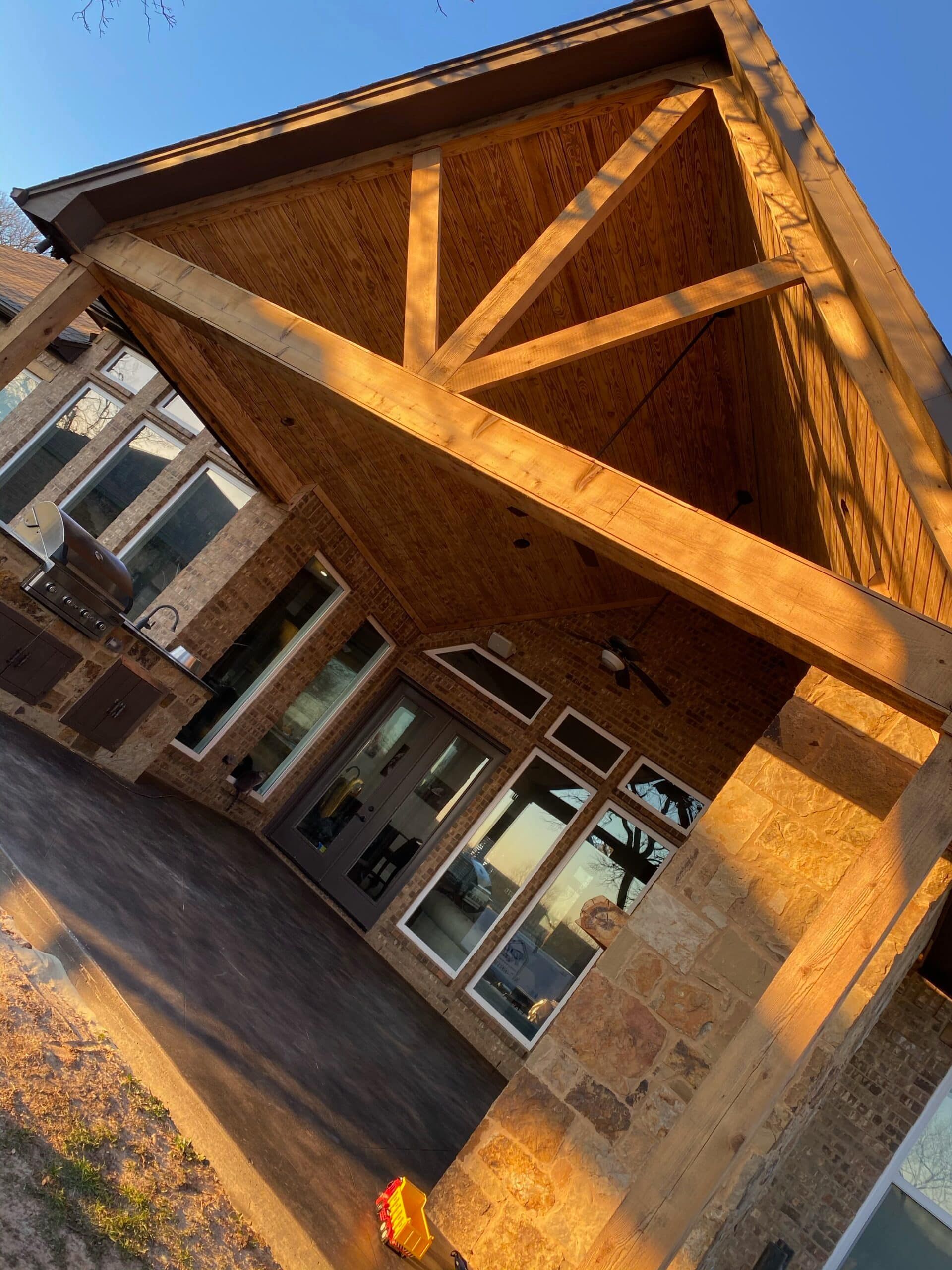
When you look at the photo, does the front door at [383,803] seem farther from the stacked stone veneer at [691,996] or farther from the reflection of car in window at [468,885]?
the stacked stone veneer at [691,996]

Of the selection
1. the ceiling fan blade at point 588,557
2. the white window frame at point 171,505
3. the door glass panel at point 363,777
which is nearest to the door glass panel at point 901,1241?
the ceiling fan blade at point 588,557

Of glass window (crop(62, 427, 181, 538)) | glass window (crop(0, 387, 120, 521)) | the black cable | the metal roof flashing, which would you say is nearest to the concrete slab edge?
the metal roof flashing

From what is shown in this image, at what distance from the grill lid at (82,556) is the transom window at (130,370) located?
12.9 feet

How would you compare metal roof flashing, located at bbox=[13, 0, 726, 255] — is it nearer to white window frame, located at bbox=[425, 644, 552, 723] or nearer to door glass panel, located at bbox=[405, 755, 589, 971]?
white window frame, located at bbox=[425, 644, 552, 723]

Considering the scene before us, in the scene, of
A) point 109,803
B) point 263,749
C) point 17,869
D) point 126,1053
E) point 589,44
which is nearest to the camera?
point 126,1053

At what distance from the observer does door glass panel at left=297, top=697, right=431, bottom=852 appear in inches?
340

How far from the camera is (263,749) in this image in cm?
834

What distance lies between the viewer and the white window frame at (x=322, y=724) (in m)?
8.40

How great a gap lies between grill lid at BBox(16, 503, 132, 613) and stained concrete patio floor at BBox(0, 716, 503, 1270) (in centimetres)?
115

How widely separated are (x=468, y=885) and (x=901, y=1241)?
4.69m

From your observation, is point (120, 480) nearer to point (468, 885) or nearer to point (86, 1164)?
point (468, 885)

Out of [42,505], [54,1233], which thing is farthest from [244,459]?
[54,1233]

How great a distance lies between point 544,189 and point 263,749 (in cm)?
607

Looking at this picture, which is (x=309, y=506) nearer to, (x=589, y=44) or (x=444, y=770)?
(x=444, y=770)
